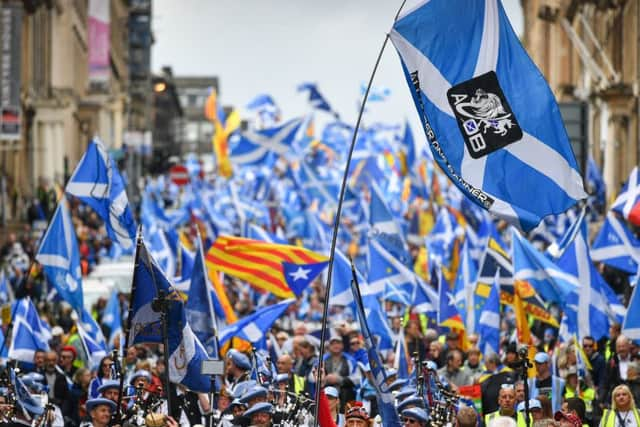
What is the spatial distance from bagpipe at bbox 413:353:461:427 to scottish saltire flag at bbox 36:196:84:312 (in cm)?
477

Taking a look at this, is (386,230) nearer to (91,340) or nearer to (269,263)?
(269,263)

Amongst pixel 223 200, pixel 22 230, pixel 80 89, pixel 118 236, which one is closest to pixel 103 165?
pixel 118 236

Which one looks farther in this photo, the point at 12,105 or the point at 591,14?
the point at 591,14

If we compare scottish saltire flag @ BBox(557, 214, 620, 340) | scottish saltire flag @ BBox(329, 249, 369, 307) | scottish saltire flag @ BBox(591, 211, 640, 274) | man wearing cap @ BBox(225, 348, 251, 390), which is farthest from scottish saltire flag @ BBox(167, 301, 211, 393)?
scottish saltire flag @ BBox(591, 211, 640, 274)

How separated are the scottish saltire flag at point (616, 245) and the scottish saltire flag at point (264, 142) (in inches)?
742

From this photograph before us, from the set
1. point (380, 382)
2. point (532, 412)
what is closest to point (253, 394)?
point (380, 382)

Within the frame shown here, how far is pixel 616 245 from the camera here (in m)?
22.3

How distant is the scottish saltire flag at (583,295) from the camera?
19.7 meters

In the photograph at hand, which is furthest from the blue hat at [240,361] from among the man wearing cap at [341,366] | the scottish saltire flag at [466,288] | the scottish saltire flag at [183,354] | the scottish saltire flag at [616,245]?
the scottish saltire flag at [466,288]

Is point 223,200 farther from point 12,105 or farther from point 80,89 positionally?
point 80,89

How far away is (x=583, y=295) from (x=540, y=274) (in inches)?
33.3

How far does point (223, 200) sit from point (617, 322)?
37370mm

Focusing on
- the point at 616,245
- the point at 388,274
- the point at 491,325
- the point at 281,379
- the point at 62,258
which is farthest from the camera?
the point at 388,274

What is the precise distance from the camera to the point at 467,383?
58.6ft
